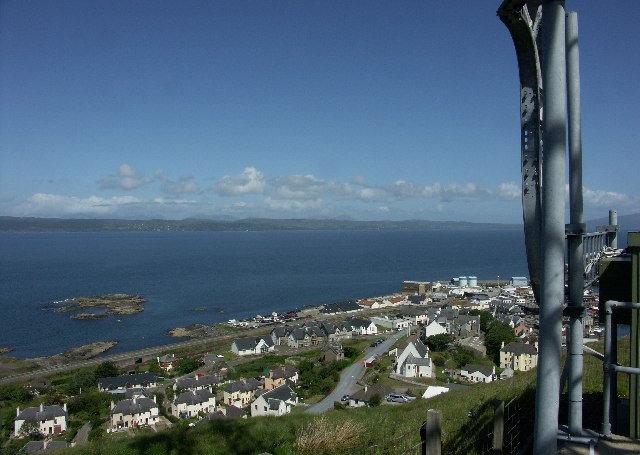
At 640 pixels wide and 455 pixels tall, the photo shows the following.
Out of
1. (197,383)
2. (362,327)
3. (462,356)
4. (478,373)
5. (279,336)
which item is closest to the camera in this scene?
(478,373)

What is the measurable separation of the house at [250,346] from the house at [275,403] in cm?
1258

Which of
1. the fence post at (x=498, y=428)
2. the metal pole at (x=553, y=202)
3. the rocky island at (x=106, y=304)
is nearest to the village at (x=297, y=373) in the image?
the fence post at (x=498, y=428)

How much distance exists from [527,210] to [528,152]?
0.80 feet

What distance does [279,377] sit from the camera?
68.8 ft

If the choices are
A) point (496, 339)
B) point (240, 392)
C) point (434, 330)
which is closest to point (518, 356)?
point (496, 339)

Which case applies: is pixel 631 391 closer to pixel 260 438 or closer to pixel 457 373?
pixel 260 438

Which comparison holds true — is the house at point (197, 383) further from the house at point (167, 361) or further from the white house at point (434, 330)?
the white house at point (434, 330)

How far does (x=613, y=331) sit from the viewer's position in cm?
252

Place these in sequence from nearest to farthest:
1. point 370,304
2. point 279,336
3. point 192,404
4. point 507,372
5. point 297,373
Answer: point 192,404 → point 507,372 → point 297,373 → point 279,336 → point 370,304

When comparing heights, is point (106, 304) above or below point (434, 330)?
below

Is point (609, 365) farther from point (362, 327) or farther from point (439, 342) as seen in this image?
point (362, 327)

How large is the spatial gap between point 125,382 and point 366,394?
1108cm

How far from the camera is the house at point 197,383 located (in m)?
20.1

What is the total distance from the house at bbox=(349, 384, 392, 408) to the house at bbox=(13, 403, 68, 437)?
9.44 metres
